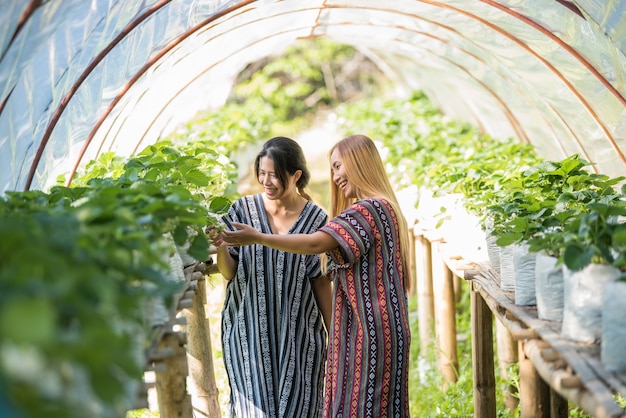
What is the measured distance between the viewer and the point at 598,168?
20.1ft

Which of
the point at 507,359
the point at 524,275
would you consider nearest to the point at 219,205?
the point at 524,275

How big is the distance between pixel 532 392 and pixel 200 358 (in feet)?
6.02

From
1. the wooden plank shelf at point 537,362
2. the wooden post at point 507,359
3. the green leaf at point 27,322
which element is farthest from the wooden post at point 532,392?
the green leaf at point 27,322

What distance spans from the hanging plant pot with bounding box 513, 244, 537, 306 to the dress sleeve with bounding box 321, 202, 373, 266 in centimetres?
72

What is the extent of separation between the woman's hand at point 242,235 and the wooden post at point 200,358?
2.63ft

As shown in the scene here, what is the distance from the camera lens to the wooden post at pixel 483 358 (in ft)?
14.7

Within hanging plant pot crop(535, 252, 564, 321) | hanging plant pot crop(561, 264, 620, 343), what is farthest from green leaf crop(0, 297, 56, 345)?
hanging plant pot crop(535, 252, 564, 321)

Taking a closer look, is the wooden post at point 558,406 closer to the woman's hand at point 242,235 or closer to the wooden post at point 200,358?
the woman's hand at point 242,235

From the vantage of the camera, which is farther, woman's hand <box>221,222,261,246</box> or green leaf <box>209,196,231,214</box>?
green leaf <box>209,196,231,214</box>

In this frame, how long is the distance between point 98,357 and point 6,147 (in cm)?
A: 275

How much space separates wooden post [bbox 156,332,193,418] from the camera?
112 inches

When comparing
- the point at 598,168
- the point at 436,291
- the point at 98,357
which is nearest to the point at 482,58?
the point at 598,168

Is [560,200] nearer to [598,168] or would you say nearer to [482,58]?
[598,168]

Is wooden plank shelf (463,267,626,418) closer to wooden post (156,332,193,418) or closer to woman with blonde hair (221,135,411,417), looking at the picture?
woman with blonde hair (221,135,411,417)
